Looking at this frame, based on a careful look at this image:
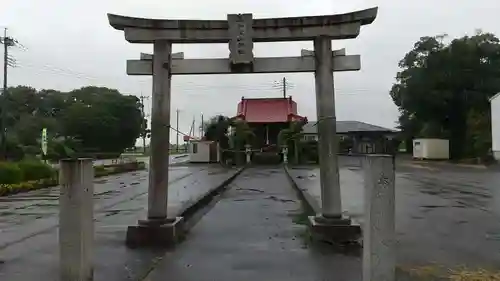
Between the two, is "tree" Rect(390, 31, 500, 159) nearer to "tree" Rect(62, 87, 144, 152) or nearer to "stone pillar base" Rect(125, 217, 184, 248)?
"tree" Rect(62, 87, 144, 152)

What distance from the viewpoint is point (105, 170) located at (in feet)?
114

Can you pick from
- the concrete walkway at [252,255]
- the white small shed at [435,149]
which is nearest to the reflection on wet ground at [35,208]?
the concrete walkway at [252,255]

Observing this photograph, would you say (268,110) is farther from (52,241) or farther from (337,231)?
(337,231)

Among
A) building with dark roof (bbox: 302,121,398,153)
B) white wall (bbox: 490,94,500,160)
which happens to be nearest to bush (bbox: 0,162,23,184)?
building with dark roof (bbox: 302,121,398,153)

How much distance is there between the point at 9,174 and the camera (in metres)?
22.6

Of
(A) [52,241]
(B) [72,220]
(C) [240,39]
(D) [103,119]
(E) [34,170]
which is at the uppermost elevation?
(D) [103,119]

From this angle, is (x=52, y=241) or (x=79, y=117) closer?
(x=52, y=241)

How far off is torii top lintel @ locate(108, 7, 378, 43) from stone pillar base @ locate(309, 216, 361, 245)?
122 inches

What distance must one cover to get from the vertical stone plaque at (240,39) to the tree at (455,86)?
42621mm

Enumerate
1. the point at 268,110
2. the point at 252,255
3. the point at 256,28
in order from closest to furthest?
the point at 252,255, the point at 256,28, the point at 268,110

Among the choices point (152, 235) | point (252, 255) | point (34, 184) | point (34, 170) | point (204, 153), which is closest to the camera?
point (252, 255)

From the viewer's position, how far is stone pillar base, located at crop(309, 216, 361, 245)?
846 cm

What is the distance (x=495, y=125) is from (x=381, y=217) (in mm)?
43810

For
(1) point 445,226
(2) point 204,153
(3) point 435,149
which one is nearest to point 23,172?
(1) point 445,226
